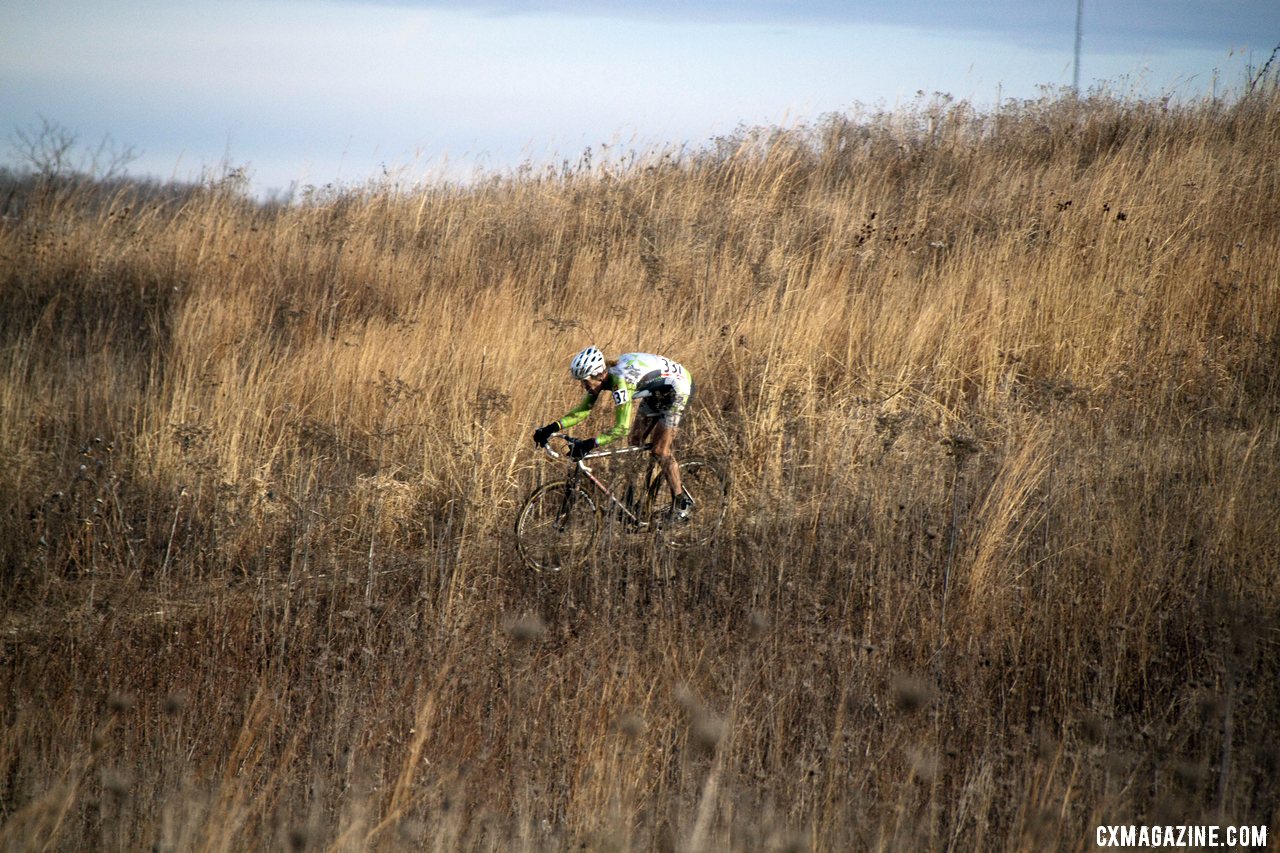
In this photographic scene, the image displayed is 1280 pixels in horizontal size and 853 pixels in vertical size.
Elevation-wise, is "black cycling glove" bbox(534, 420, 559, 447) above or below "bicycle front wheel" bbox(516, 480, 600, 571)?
above

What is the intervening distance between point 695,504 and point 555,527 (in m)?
0.93

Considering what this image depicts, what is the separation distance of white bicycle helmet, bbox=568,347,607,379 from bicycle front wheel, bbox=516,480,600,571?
2.09 ft

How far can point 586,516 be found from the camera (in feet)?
17.9

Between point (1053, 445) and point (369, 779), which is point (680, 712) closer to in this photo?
point (369, 779)

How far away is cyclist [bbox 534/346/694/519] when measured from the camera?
5.23 meters

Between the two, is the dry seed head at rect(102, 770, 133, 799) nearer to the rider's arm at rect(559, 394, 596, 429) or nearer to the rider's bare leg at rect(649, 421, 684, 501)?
the rider's arm at rect(559, 394, 596, 429)

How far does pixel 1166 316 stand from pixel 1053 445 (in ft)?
9.48

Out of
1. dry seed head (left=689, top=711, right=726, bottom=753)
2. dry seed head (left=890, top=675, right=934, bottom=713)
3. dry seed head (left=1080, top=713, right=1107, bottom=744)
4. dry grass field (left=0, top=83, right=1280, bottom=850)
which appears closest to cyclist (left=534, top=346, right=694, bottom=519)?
dry grass field (left=0, top=83, right=1280, bottom=850)

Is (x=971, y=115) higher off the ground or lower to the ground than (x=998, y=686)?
higher

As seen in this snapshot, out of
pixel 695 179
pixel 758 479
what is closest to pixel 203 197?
pixel 695 179

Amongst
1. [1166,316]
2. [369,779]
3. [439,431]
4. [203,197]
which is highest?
[203,197]

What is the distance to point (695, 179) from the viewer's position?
1137 centimetres

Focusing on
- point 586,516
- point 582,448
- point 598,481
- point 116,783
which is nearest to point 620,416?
point 582,448

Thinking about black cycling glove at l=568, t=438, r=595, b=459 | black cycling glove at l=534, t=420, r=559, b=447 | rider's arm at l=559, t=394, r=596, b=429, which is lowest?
black cycling glove at l=568, t=438, r=595, b=459
